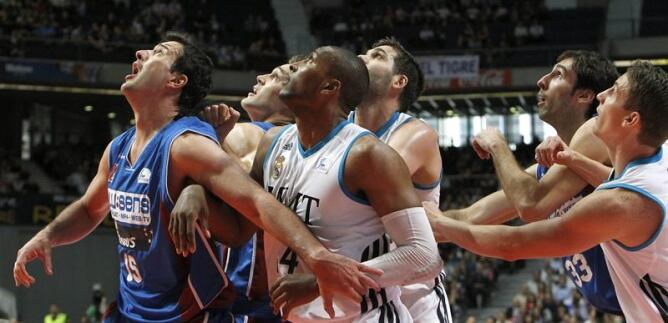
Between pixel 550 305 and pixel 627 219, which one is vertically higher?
pixel 627 219

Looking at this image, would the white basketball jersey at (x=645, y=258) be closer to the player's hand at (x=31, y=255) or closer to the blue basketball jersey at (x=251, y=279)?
the blue basketball jersey at (x=251, y=279)

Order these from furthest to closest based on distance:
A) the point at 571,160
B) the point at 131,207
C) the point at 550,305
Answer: the point at 550,305
the point at 571,160
the point at 131,207

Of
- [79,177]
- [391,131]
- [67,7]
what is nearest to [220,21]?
[67,7]

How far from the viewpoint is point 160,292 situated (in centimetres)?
502

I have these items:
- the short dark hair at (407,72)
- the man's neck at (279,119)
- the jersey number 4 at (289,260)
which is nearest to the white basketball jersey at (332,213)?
the jersey number 4 at (289,260)

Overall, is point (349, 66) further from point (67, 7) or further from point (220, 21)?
point (220, 21)

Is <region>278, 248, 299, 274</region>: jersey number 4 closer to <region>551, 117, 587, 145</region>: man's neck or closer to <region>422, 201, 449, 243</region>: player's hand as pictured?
<region>422, 201, 449, 243</region>: player's hand

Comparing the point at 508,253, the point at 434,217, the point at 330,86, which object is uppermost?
the point at 330,86

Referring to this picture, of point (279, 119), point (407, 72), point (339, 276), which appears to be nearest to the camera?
point (339, 276)

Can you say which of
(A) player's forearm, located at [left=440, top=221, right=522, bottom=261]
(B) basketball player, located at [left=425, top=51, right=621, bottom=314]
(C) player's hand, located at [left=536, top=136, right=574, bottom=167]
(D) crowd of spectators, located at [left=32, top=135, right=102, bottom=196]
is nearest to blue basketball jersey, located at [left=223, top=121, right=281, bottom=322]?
(B) basketball player, located at [left=425, top=51, right=621, bottom=314]

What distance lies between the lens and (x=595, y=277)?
5621 mm

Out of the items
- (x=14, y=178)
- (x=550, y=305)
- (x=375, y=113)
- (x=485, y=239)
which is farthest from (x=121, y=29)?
(x=485, y=239)

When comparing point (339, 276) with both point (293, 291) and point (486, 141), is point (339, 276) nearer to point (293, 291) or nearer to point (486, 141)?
point (293, 291)

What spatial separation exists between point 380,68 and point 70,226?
212cm
